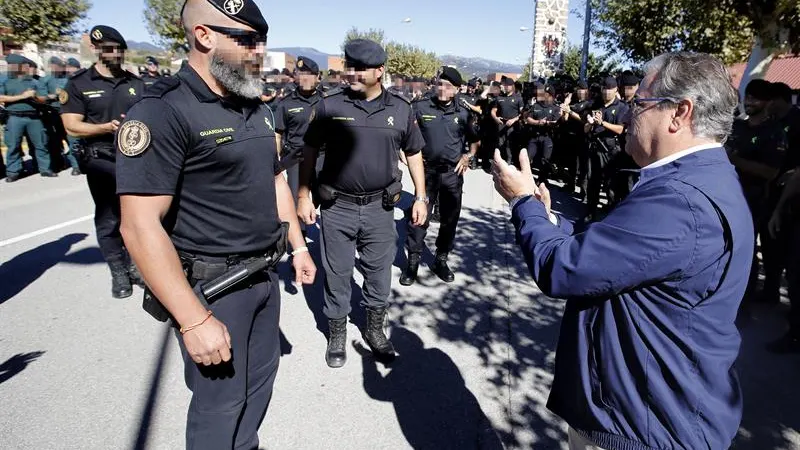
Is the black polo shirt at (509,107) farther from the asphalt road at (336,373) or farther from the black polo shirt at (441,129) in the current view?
the asphalt road at (336,373)

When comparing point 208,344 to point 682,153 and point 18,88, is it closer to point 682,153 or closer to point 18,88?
point 682,153

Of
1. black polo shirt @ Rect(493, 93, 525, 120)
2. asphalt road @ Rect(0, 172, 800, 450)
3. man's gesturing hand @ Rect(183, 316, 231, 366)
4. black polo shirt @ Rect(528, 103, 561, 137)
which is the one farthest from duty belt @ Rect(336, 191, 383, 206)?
black polo shirt @ Rect(493, 93, 525, 120)

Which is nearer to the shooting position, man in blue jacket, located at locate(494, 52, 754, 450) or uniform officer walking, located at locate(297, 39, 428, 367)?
man in blue jacket, located at locate(494, 52, 754, 450)

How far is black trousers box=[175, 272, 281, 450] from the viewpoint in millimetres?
1860

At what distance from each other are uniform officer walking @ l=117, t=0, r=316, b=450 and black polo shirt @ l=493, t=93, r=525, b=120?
31.3 ft

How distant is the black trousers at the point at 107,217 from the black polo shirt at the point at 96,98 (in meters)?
0.40

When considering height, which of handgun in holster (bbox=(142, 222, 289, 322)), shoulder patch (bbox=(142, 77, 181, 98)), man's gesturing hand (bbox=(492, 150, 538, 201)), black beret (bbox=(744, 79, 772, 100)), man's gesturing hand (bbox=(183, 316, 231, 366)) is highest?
black beret (bbox=(744, 79, 772, 100))

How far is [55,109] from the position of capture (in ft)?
30.6

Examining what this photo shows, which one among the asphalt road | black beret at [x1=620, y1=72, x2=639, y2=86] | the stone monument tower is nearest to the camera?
the asphalt road

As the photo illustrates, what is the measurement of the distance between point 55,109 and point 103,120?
6507mm

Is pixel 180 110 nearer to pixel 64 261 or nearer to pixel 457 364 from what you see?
pixel 457 364

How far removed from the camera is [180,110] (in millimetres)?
1695

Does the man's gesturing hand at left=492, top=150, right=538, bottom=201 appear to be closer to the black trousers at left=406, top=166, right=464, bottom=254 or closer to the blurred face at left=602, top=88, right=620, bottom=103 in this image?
the black trousers at left=406, top=166, right=464, bottom=254

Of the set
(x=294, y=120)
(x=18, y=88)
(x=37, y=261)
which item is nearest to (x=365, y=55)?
(x=294, y=120)
